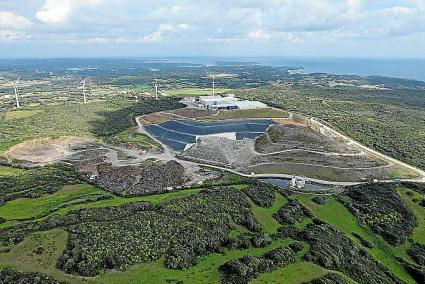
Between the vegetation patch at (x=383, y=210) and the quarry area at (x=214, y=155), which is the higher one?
the quarry area at (x=214, y=155)

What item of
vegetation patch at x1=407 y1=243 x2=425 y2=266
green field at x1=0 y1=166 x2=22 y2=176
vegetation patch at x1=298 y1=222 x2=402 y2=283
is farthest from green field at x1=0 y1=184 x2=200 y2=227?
vegetation patch at x1=407 y1=243 x2=425 y2=266

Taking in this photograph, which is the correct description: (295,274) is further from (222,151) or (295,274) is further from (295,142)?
(295,142)

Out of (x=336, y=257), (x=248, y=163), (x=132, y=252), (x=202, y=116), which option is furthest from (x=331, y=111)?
(x=132, y=252)

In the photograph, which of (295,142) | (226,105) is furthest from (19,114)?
(295,142)

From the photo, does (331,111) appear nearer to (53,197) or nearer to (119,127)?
(119,127)

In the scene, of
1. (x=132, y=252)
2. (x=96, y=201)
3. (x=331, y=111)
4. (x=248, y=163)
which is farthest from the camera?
(x=331, y=111)

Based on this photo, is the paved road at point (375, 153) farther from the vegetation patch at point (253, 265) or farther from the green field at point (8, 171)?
the green field at point (8, 171)

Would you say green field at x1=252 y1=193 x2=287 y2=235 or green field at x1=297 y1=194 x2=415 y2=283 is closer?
green field at x1=297 y1=194 x2=415 y2=283

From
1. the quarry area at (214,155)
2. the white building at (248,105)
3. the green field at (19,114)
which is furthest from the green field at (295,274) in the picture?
the green field at (19,114)

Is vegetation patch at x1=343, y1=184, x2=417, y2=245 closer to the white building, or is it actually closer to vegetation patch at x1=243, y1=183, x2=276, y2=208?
vegetation patch at x1=243, y1=183, x2=276, y2=208
